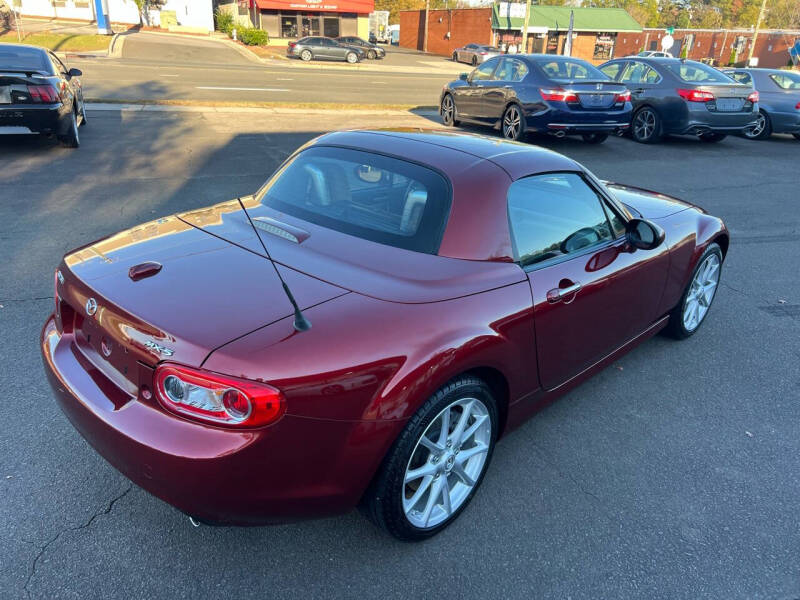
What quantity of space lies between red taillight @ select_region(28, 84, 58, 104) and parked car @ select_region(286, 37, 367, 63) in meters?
28.7

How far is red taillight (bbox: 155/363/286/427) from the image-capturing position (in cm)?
190

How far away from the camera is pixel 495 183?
2.83m

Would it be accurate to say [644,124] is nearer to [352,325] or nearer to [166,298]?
[352,325]

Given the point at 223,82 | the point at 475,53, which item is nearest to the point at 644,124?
the point at 223,82

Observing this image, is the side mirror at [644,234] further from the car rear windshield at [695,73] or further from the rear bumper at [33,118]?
the car rear windshield at [695,73]

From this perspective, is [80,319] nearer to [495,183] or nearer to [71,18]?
[495,183]

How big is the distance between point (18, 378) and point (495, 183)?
9.35 feet

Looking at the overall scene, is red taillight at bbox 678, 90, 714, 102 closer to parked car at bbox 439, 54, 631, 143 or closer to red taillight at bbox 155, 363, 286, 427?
parked car at bbox 439, 54, 631, 143

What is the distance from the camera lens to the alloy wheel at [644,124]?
12.5 metres

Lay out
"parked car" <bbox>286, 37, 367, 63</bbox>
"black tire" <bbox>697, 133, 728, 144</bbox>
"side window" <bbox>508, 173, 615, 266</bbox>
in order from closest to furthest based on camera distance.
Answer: "side window" <bbox>508, 173, 615, 266</bbox>
"black tire" <bbox>697, 133, 728, 144</bbox>
"parked car" <bbox>286, 37, 367, 63</bbox>

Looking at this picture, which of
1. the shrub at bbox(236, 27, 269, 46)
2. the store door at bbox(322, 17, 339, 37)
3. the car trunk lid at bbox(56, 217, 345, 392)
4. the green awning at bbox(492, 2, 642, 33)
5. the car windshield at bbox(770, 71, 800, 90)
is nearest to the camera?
the car trunk lid at bbox(56, 217, 345, 392)

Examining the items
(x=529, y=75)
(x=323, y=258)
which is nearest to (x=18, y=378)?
(x=323, y=258)

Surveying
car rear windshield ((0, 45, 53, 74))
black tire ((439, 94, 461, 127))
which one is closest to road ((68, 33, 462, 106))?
black tire ((439, 94, 461, 127))

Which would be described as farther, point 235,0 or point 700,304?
point 235,0
